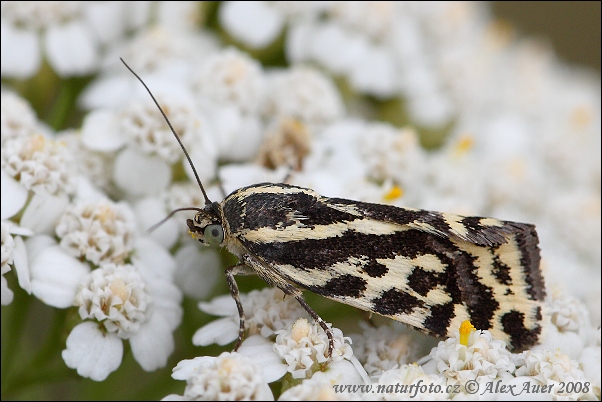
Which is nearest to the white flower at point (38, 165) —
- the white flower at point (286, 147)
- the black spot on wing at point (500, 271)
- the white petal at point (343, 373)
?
the white flower at point (286, 147)

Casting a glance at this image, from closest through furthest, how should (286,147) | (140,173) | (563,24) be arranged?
(140,173)
(286,147)
(563,24)

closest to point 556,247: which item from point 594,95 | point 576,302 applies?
point 576,302

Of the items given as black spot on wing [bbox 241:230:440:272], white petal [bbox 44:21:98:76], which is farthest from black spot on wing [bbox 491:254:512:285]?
white petal [bbox 44:21:98:76]

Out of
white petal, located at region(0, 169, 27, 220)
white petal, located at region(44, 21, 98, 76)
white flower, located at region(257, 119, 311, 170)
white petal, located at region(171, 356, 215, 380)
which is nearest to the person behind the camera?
white petal, located at region(171, 356, 215, 380)

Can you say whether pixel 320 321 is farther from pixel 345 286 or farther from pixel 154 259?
pixel 154 259

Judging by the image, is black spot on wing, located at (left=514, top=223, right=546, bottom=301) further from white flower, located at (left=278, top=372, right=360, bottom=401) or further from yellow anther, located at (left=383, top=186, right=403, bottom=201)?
white flower, located at (left=278, top=372, right=360, bottom=401)

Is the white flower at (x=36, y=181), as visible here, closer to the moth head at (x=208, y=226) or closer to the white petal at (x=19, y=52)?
the moth head at (x=208, y=226)

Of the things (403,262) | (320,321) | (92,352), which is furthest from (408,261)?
(92,352)
